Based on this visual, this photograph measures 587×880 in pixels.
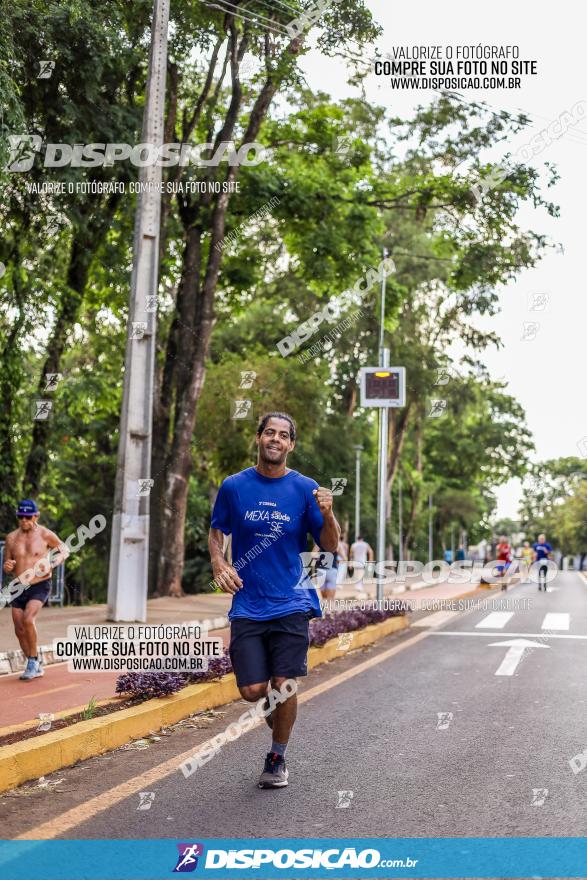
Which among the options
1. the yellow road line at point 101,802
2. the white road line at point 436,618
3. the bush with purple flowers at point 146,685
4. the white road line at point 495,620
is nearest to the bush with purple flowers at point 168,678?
the bush with purple flowers at point 146,685

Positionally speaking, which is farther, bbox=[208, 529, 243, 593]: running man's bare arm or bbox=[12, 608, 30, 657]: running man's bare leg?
bbox=[12, 608, 30, 657]: running man's bare leg

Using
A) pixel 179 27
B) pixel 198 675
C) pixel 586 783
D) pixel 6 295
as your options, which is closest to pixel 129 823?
pixel 586 783

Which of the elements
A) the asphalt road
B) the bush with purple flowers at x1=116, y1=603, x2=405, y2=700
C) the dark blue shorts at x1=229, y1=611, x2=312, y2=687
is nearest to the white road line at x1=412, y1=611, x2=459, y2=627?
the bush with purple flowers at x1=116, y1=603, x2=405, y2=700

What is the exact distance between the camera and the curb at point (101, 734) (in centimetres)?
596

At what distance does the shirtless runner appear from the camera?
9.55 meters

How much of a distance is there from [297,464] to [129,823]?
3102cm

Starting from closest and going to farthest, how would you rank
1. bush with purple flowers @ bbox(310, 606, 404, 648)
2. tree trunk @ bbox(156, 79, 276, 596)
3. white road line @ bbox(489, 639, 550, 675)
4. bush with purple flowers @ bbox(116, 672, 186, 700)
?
1. bush with purple flowers @ bbox(116, 672, 186, 700)
2. white road line @ bbox(489, 639, 550, 675)
3. bush with purple flowers @ bbox(310, 606, 404, 648)
4. tree trunk @ bbox(156, 79, 276, 596)

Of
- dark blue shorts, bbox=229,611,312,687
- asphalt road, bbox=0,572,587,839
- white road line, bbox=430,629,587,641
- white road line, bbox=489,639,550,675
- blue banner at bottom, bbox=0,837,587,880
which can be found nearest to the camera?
blue banner at bottom, bbox=0,837,587,880

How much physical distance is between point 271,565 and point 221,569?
0.98 feet

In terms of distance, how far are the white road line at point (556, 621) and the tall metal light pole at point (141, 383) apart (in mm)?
6992

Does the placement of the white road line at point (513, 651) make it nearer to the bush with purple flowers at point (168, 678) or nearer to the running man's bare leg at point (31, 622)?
the bush with purple flowers at point (168, 678)

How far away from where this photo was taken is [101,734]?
6.93m

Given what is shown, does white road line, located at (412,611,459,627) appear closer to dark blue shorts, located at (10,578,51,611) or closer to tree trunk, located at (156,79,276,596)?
tree trunk, located at (156,79,276,596)

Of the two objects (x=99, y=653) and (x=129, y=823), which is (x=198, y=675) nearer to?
(x=99, y=653)
